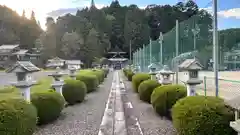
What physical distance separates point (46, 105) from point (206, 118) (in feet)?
14.1

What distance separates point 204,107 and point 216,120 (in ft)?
0.90

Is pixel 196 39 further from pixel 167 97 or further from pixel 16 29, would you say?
pixel 16 29

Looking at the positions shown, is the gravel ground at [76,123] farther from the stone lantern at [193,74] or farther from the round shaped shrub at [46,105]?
the stone lantern at [193,74]

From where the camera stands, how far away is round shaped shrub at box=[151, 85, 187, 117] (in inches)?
301

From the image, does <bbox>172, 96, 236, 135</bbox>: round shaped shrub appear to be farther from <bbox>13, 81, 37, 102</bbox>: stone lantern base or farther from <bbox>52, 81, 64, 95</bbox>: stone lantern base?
<bbox>52, 81, 64, 95</bbox>: stone lantern base

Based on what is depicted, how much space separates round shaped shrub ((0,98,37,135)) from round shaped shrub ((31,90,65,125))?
2.03 metres

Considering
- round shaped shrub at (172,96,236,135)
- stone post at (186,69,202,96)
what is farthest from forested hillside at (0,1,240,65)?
round shaped shrub at (172,96,236,135)

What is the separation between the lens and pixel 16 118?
16.3 feet

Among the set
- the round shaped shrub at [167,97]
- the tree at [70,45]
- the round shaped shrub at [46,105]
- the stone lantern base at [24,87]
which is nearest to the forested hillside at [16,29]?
the tree at [70,45]

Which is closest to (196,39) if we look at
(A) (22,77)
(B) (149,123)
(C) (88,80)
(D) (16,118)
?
(B) (149,123)

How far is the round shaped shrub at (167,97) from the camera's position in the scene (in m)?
7.64

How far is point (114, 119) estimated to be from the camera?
8.30m

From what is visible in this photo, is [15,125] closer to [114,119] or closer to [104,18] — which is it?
[114,119]

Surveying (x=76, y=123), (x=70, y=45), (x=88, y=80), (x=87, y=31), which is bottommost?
(x=76, y=123)
